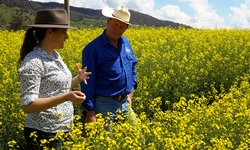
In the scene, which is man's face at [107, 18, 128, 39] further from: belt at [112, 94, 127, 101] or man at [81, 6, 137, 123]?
belt at [112, 94, 127, 101]

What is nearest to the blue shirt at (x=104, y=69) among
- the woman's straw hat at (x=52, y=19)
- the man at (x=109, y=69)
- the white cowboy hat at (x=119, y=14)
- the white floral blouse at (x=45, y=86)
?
the man at (x=109, y=69)

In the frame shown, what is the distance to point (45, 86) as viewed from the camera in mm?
3322

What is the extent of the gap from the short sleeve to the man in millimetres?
968

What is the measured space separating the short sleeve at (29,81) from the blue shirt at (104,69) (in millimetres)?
968

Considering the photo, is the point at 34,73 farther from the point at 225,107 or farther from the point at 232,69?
the point at 232,69

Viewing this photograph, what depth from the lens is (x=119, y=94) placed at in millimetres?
4254

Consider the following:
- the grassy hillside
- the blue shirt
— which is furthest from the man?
the grassy hillside

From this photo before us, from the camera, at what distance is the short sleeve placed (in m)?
3.14

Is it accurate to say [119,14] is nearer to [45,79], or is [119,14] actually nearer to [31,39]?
[31,39]

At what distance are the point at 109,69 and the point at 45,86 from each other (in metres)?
0.98

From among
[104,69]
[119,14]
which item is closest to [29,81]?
[104,69]

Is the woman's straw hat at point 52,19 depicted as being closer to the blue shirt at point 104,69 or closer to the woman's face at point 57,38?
the woman's face at point 57,38

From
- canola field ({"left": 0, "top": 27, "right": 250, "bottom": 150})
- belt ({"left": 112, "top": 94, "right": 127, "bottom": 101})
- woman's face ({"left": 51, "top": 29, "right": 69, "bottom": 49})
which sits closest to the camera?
woman's face ({"left": 51, "top": 29, "right": 69, "bottom": 49})

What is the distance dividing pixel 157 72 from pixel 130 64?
3240 millimetres
